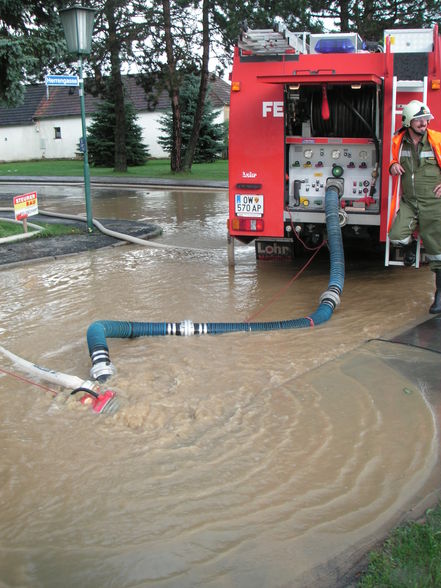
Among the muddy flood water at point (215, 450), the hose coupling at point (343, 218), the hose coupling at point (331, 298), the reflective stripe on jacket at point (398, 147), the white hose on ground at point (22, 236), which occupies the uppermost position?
the reflective stripe on jacket at point (398, 147)

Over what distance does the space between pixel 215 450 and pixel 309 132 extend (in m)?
5.42

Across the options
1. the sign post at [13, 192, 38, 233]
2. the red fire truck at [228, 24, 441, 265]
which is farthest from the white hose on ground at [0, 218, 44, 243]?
the red fire truck at [228, 24, 441, 265]

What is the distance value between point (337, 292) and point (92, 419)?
350cm

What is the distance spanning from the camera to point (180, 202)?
1944 centimetres

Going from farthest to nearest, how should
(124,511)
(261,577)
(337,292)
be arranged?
(337,292) < (124,511) < (261,577)

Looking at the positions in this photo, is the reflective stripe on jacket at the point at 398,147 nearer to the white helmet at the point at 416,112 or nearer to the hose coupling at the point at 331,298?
the white helmet at the point at 416,112

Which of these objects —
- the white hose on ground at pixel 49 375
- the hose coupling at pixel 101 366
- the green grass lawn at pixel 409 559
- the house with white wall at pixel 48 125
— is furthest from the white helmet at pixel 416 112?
the house with white wall at pixel 48 125

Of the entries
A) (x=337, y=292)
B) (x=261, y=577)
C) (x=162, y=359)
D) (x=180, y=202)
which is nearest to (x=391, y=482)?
(x=261, y=577)

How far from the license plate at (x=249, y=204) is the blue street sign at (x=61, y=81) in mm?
4555

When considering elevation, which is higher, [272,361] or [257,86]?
[257,86]

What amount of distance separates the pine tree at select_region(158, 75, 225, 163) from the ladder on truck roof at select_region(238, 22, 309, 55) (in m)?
29.9

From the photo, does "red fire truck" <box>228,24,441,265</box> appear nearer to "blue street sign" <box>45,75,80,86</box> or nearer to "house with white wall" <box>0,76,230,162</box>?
"blue street sign" <box>45,75,80,86</box>

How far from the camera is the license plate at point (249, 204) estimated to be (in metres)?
8.65

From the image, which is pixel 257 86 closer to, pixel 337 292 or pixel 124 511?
pixel 337 292
